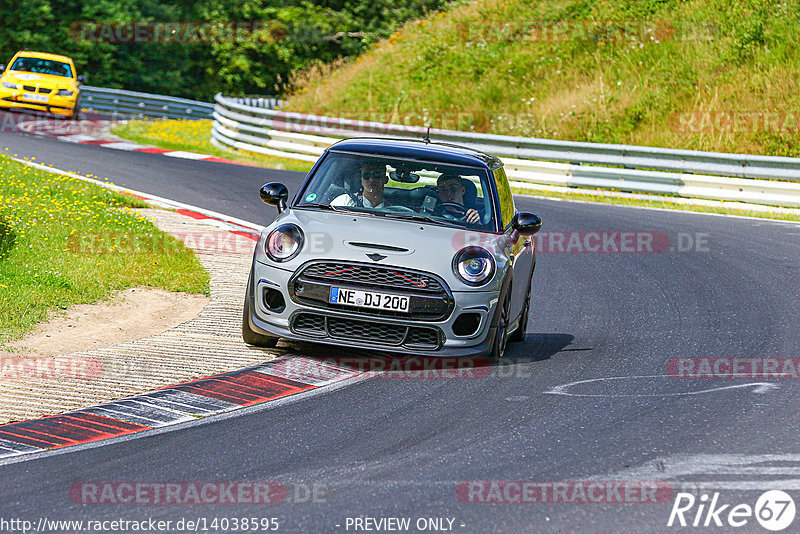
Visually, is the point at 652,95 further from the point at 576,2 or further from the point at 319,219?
the point at 319,219

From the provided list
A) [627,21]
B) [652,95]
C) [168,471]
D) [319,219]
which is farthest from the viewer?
[627,21]

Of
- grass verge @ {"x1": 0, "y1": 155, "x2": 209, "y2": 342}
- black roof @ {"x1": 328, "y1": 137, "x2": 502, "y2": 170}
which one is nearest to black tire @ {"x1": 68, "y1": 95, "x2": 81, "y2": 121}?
grass verge @ {"x1": 0, "y1": 155, "x2": 209, "y2": 342}

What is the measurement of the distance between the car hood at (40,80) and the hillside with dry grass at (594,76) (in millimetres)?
6048

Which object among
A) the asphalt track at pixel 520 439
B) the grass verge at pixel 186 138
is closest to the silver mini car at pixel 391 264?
the asphalt track at pixel 520 439

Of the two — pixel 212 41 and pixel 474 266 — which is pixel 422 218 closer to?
pixel 474 266

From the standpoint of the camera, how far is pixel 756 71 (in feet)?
88.4

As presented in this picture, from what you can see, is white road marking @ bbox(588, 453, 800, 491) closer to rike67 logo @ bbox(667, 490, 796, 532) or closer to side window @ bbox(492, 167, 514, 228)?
rike67 logo @ bbox(667, 490, 796, 532)

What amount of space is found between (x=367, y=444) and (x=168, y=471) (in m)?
1.13

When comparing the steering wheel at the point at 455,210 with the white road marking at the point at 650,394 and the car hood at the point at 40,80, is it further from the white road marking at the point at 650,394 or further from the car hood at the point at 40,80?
the car hood at the point at 40,80

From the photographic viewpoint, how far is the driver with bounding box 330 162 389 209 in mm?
8828

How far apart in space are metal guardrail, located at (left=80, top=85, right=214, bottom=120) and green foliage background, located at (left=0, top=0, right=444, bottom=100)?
4428 mm

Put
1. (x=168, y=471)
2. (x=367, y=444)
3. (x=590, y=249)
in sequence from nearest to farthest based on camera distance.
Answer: (x=168, y=471)
(x=367, y=444)
(x=590, y=249)

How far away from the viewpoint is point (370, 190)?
350 inches

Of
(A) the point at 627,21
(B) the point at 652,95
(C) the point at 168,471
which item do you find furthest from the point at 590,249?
(A) the point at 627,21
